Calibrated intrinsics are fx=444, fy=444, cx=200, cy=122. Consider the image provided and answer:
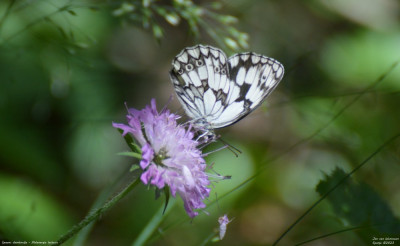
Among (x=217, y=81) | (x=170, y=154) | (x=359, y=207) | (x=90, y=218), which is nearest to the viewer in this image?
(x=90, y=218)

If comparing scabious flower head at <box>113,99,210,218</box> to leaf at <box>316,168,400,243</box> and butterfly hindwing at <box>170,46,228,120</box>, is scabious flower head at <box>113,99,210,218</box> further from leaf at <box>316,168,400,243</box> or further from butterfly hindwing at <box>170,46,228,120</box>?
leaf at <box>316,168,400,243</box>

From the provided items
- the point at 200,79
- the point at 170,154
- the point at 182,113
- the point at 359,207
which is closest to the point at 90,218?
the point at 170,154

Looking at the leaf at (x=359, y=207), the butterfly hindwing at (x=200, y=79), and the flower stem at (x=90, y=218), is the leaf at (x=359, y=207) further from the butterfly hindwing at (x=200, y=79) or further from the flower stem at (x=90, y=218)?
the flower stem at (x=90, y=218)

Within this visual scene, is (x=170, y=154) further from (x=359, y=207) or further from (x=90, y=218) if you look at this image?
(x=359, y=207)

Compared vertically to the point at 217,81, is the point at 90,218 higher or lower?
lower

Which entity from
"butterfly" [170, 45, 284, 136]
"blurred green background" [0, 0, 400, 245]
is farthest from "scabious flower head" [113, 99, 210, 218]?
"blurred green background" [0, 0, 400, 245]

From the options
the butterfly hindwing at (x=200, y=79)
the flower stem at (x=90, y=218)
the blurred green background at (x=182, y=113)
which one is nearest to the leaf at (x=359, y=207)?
the blurred green background at (x=182, y=113)

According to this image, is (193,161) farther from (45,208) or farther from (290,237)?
(290,237)
